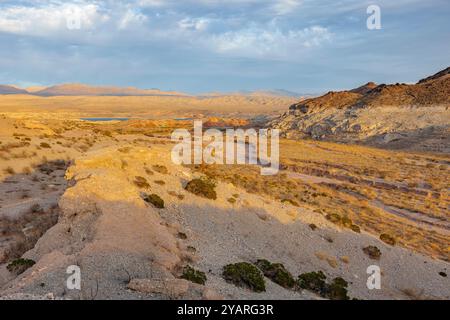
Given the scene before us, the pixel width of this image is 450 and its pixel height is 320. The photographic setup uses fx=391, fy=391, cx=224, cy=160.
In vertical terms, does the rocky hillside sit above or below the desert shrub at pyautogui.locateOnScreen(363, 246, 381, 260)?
above

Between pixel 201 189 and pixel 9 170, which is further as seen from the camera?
pixel 9 170

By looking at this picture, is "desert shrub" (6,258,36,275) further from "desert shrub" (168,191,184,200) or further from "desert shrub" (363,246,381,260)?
"desert shrub" (363,246,381,260)

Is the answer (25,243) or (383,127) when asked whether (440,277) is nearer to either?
(25,243)

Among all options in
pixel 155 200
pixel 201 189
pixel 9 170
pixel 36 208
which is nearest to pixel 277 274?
pixel 155 200

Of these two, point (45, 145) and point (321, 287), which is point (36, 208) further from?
point (45, 145)

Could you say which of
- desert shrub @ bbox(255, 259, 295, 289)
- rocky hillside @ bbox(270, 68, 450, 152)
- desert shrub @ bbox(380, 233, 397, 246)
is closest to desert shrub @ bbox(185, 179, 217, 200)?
desert shrub @ bbox(255, 259, 295, 289)

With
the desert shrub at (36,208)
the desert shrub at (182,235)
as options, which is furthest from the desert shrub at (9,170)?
the desert shrub at (182,235)
